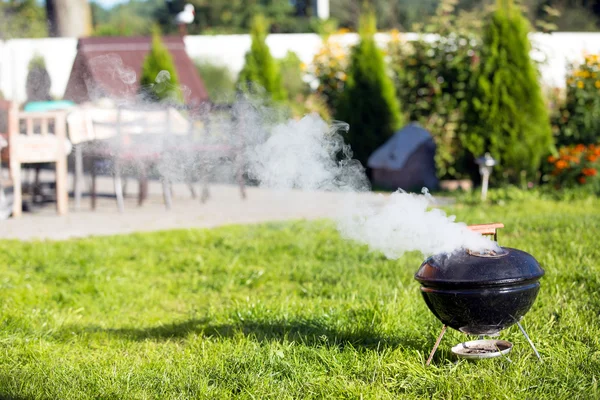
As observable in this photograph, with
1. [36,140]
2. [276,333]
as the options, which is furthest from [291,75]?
[276,333]

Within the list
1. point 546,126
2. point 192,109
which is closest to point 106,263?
point 192,109

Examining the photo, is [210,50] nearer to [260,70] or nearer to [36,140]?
[260,70]

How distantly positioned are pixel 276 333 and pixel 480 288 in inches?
46.8

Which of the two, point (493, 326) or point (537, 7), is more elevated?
point (537, 7)

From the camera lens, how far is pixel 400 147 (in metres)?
10.1

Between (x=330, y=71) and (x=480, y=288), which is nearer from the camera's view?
(x=480, y=288)

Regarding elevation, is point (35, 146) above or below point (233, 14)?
below

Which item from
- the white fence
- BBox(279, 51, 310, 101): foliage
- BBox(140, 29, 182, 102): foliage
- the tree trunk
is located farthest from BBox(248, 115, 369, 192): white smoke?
BBox(279, 51, 310, 101): foliage

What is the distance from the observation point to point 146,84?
13227 millimetres

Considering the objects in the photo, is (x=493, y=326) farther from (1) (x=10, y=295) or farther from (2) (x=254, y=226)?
(2) (x=254, y=226)

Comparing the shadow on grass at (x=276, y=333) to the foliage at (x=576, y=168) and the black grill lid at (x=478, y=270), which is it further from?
the foliage at (x=576, y=168)

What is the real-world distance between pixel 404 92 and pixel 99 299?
7.45 m

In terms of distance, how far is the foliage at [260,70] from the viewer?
12673mm

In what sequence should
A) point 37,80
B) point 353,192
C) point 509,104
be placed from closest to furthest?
point 353,192
point 509,104
point 37,80
